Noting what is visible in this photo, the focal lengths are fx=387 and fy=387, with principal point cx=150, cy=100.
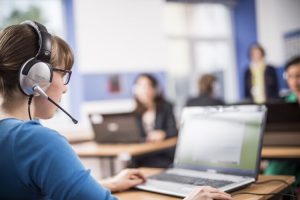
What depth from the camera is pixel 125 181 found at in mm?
1354

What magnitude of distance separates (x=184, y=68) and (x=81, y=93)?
2.06m

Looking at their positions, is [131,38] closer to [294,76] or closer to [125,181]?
[294,76]

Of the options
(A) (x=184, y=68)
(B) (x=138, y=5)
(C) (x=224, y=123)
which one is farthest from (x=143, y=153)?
(A) (x=184, y=68)

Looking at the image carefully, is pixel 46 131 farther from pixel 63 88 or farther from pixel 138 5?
pixel 138 5

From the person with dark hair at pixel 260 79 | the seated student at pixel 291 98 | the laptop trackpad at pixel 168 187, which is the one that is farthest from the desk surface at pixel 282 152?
the person with dark hair at pixel 260 79

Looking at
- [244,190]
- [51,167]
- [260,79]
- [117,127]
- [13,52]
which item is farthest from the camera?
[260,79]

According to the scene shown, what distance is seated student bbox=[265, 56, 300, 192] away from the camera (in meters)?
2.18

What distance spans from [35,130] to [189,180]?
0.62 meters

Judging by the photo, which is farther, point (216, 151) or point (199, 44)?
point (199, 44)

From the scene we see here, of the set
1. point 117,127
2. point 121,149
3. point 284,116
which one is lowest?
point 121,149

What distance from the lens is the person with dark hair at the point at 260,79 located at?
4770mm

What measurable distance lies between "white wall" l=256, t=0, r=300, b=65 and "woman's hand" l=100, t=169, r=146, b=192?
3205mm

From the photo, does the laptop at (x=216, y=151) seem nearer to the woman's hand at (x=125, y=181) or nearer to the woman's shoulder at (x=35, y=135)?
the woman's hand at (x=125, y=181)

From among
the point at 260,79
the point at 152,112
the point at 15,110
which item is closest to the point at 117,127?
the point at 152,112
